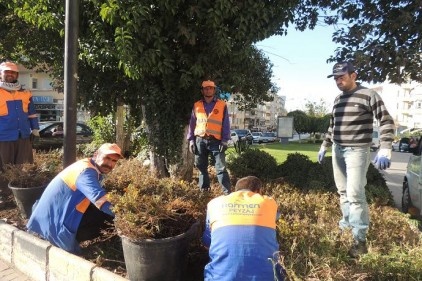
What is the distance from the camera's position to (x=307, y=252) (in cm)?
293

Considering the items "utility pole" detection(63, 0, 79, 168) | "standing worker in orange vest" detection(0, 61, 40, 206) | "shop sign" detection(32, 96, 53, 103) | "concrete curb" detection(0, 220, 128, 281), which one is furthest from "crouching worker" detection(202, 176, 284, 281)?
"shop sign" detection(32, 96, 53, 103)

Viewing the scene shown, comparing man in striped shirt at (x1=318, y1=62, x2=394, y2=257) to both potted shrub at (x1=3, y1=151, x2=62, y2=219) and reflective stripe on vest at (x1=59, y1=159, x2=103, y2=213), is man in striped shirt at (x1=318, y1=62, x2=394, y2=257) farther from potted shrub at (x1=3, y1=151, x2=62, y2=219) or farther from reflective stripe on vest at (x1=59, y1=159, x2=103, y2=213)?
potted shrub at (x1=3, y1=151, x2=62, y2=219)

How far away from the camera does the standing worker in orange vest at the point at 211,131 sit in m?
5.36

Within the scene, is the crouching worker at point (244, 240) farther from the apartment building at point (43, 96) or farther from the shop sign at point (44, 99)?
the shop sign at point (44, 99)

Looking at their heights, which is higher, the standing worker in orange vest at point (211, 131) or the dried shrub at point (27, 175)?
the standing worker in orange vest at point (211, 131)

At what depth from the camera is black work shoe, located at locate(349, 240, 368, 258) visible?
11.4 feet

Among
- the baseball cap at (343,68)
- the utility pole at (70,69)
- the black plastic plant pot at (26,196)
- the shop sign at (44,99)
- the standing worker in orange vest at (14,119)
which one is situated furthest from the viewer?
the shop sign at (44,99)

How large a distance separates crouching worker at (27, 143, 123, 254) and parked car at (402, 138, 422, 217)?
4340mm

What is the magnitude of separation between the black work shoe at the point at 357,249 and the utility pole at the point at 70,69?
360cm

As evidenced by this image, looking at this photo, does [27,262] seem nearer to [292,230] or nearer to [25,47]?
[292,230]

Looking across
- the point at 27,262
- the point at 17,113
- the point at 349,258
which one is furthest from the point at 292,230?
the point at 17,113

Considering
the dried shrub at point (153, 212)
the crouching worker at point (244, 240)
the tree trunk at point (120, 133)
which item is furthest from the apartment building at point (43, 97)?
the crouching worker at point (244, 240)

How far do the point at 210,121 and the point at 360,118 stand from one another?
6.98 feet

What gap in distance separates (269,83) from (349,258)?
14.3 metres
